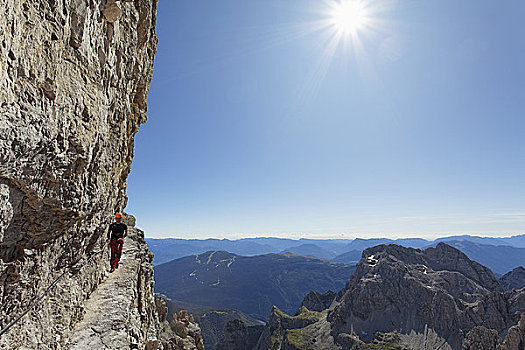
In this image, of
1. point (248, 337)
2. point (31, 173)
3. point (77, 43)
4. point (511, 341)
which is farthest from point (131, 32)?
point (248, 337)

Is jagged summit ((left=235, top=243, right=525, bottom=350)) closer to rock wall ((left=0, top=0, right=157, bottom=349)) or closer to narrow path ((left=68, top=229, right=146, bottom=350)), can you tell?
narrow path ((left=68, top=229, right=146, bottom=350))

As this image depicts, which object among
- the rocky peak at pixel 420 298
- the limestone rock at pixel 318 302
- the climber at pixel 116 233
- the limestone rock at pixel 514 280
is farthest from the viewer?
the limestone rock at pixel 514 280

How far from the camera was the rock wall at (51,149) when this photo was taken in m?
4.95

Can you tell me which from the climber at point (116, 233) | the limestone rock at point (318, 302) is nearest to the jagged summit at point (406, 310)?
the limestone rock at point (318, 302)

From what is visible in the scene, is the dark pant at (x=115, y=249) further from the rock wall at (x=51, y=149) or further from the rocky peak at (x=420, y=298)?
the rocky peak at (x=420, y=298)

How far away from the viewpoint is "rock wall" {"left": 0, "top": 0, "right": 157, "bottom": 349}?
4.95 metres

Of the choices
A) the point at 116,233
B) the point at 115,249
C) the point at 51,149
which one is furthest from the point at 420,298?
the point at 51,149

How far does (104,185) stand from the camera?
977cm

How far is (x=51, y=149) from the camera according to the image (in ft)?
19.1

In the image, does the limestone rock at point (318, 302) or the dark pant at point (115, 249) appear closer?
the dark pant at point (115, 249)

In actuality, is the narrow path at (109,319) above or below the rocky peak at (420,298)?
above

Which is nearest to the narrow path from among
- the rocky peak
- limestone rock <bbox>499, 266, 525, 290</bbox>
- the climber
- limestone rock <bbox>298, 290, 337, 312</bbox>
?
the climber

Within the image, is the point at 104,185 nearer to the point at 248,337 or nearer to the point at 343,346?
the point at 343,346

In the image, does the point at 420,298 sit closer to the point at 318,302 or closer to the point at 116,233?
the point at 318,302
